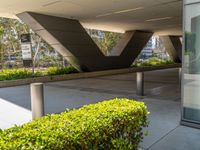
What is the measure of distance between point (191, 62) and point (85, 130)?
11.4 ft

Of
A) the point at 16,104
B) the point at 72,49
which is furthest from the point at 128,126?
the point at 72,49

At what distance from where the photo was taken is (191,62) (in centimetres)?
501

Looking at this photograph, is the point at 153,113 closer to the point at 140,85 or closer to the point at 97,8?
the point at 140,85

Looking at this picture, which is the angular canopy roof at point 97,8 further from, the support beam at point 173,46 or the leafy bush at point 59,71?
the support beam at point 173,46

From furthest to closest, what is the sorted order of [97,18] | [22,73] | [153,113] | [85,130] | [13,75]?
[97,18]
[22,73]
[13,75]
[153,113]
[85,130]

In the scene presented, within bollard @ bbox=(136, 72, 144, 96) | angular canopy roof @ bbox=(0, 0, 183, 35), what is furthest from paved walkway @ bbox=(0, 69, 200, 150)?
angular canopy roof @ bbox=(0, 0, 183, 35)

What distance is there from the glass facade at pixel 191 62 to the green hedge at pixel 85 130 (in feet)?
7.20

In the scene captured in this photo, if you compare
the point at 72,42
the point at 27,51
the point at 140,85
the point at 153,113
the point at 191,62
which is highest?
the point at 72,42

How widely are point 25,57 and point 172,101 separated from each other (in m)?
8.53

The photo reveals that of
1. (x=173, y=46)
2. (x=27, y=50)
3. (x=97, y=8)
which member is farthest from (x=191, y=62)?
(x=173, y=46)

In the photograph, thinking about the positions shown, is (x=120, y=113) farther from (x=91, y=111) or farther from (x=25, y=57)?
(x=25, y=57)

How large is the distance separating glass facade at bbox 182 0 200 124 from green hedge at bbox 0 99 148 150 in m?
2.19

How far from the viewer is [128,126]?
9.80ft

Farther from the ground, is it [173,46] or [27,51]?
[173,46]
